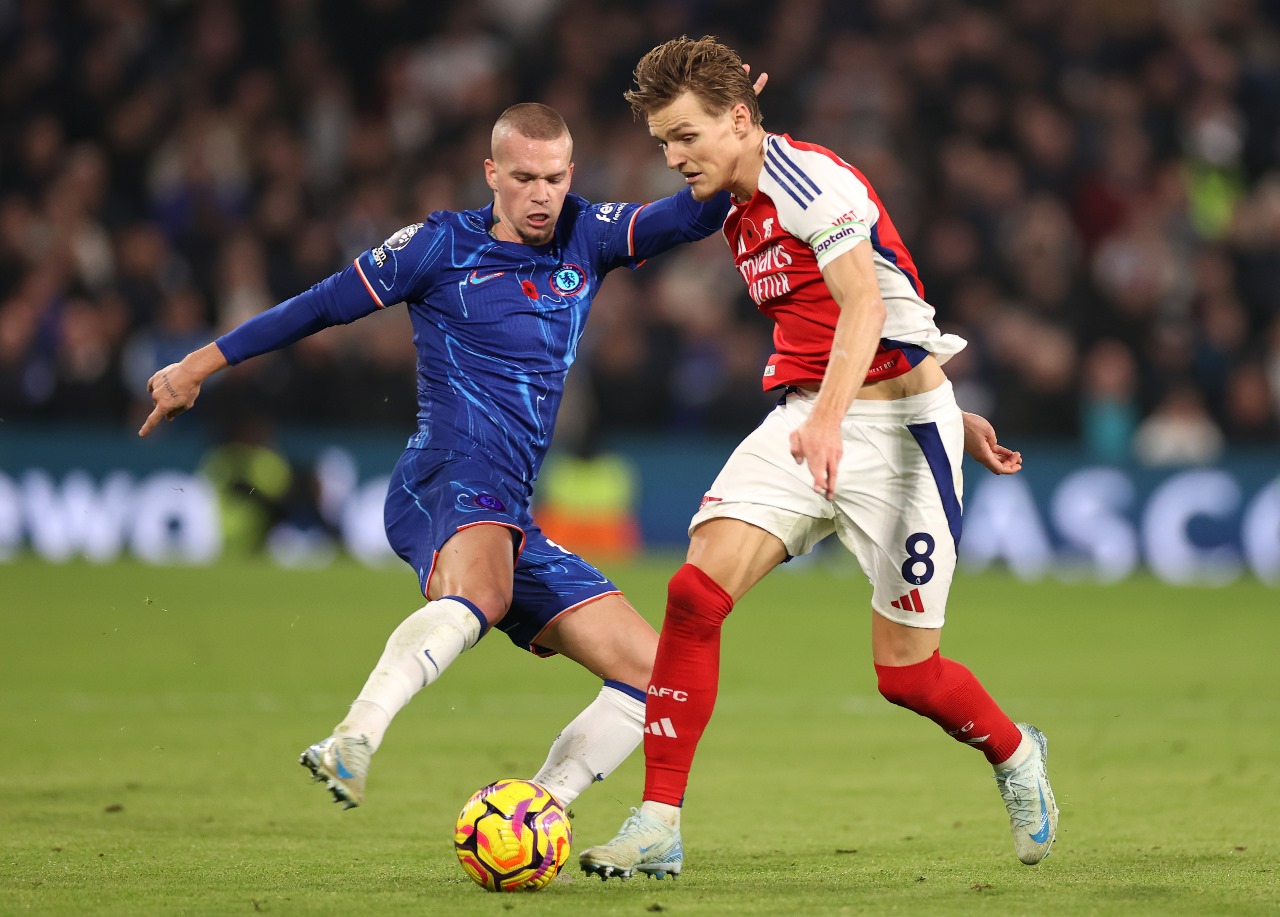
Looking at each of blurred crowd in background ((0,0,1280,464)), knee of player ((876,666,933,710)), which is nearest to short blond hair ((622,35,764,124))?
knee of player ((876,666,933,710))

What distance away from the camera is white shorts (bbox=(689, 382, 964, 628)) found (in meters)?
5.63

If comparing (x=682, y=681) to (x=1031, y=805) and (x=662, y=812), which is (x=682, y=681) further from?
(x=1031, y=805)

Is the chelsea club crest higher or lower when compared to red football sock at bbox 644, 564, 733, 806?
higher

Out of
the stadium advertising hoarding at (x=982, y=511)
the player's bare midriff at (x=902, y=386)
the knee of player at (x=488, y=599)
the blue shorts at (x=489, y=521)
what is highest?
the stadium advertising hoarding at (x=982, y=511)

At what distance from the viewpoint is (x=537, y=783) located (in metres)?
5.79

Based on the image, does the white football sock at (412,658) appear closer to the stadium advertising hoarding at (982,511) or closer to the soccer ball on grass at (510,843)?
the soccer ball on grass at (510,843)

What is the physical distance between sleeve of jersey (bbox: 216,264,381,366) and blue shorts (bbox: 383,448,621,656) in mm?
517

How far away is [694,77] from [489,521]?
1.49m

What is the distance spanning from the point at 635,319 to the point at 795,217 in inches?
468

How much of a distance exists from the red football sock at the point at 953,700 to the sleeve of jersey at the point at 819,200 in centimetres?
133

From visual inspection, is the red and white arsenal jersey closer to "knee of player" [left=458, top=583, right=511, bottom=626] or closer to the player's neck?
the player's neck

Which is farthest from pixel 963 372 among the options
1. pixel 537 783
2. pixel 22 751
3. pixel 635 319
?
pixel 537 783

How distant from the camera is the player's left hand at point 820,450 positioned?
→ 16.5 feet

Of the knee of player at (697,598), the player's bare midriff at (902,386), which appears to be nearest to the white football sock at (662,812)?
the knee of player at (697,598)
